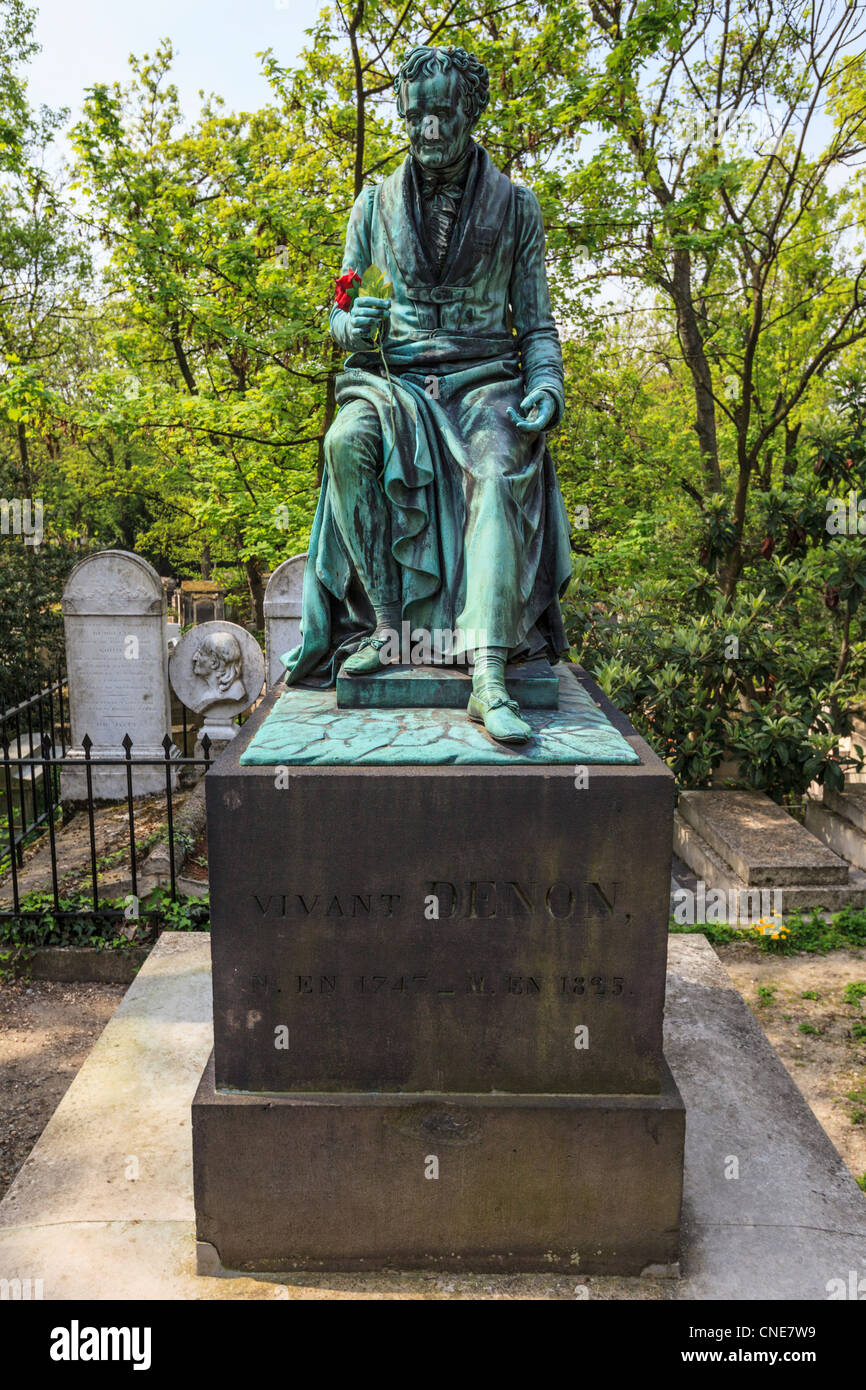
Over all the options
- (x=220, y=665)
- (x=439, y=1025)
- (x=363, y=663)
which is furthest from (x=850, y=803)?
(x=439, y=1025)

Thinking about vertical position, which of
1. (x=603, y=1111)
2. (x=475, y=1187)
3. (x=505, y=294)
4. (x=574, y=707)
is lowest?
(x=475, y=1187)

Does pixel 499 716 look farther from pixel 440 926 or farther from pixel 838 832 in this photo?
pixel 838 832

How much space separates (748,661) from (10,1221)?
6974 millimetres

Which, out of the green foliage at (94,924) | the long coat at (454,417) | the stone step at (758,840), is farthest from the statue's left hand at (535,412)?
the stone step at (758,840)

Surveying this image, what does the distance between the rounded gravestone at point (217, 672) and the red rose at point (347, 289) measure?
641cm

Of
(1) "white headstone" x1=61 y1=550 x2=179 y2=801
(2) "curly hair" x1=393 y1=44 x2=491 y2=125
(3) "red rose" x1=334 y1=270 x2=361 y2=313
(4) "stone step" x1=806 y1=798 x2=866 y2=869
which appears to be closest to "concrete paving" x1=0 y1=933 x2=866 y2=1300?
(3) "red rose" x1=334 y1=270 x2=361 y2=313

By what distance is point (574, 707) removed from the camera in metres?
3.64

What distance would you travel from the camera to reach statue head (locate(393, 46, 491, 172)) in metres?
3.47

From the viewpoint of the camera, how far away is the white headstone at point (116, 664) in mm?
9508

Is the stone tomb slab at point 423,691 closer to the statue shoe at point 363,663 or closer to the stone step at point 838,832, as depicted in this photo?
the statue shoe at point 363,663

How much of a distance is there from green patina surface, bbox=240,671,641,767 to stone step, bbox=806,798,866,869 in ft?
16.9

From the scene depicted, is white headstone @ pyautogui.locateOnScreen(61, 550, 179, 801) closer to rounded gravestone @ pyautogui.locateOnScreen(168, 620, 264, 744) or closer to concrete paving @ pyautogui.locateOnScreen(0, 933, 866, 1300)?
rounded gravestone @ pyautogui.locateOnScreen(168, 620, 264, 744)
